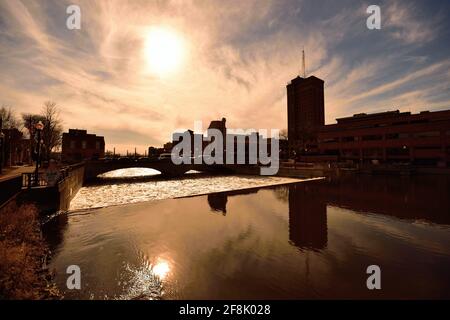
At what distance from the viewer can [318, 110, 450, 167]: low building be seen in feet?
205

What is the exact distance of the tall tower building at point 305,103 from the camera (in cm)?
15100

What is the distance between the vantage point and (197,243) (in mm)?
11164

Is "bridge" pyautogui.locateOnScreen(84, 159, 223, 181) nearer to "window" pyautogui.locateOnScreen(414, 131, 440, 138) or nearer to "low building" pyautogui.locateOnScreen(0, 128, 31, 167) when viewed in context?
"low building" pyautogui.locateOnScreen(0, 128, 31, 167)

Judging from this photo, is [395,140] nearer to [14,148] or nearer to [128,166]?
[128,166]

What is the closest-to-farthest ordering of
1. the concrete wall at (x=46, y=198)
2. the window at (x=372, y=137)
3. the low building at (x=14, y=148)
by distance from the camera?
1. the concrete wall at (x=46, y=198)
2. the low building at (x=14, y=148)
3. the window at (x=372, y=137)

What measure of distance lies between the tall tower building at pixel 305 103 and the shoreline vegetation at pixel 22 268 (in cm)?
14329

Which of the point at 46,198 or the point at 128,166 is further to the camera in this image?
the point at 128,166

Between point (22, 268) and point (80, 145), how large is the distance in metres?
89.7

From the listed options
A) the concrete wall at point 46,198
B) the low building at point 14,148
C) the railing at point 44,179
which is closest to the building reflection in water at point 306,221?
the concrete wall at point 46,198

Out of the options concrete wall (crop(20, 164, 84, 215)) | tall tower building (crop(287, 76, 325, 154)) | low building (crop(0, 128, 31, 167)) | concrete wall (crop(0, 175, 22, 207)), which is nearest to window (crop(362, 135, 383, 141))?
tall tower building (crop(287, 76, 325, 154))

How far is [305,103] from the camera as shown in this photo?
158m

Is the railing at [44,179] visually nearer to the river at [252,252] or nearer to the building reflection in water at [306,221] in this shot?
the river at [252,252]

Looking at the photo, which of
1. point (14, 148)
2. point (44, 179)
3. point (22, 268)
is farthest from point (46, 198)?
point (14, 148)
